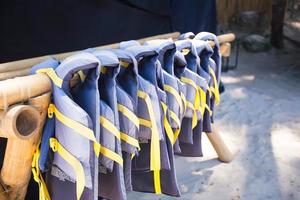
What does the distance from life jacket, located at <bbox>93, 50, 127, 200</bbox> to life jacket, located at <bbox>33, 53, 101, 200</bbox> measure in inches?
1.8

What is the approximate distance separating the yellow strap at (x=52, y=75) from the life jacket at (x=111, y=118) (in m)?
0.12

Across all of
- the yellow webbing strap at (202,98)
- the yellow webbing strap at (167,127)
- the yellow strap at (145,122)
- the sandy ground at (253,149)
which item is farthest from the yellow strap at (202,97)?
the sandy ground at (253,149)

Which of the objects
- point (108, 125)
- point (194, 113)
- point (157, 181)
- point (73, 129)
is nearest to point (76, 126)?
point (73, 129)

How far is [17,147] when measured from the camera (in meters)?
0.87

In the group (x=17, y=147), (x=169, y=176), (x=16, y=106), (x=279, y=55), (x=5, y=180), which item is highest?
(x=16, y=106)

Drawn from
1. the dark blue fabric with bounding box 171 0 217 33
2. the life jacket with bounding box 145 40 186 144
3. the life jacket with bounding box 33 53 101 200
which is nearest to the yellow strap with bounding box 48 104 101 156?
the life jacket with bounding box 33 53 101 200

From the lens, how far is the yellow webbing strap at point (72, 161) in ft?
2.85

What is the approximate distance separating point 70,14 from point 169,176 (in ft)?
2.91

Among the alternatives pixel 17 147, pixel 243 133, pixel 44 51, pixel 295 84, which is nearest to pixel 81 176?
pixel 17 147

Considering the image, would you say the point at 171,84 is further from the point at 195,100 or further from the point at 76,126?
the point at 76,126

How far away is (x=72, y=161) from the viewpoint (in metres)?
0.87

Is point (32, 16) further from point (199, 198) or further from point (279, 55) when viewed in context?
point (279, 55)

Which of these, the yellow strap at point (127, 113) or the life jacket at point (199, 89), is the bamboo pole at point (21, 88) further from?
the life jacket at point (199, 89)

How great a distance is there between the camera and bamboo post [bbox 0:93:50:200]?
77 cm
